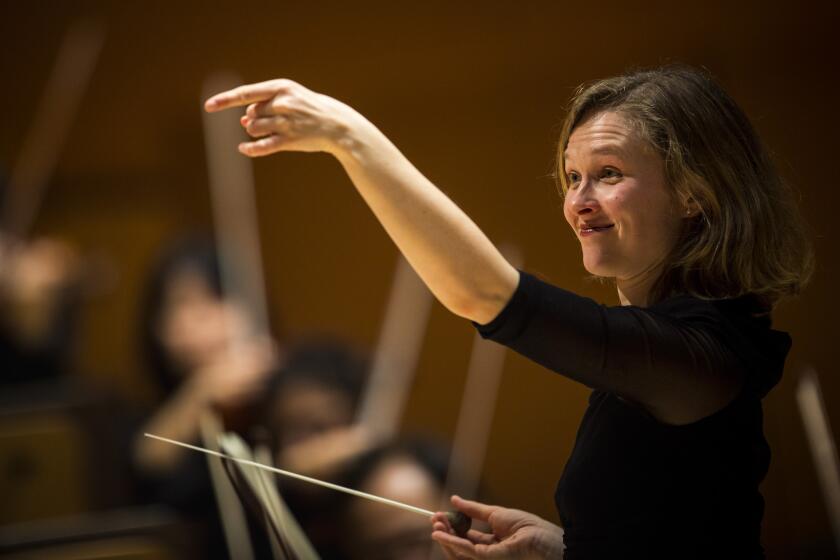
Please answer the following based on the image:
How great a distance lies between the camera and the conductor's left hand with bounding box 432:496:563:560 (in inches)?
35.6

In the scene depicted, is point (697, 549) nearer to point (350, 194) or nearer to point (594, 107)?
point (594, 107)

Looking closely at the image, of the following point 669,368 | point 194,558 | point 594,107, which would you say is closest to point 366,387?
point 194,558

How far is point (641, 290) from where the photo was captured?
34.7 inches

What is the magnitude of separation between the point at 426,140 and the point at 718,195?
42.7 inches

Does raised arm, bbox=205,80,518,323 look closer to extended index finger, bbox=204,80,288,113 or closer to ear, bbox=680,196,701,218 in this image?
extended index finger, bbox=204,80,288,113

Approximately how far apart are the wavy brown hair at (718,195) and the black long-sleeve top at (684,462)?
0.03 m

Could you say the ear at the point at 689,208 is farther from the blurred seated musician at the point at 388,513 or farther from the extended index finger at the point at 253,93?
the blurred seated musician at the point at 388,513

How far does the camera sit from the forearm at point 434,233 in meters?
0.68

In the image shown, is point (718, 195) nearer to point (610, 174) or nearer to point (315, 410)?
point (610, 174)

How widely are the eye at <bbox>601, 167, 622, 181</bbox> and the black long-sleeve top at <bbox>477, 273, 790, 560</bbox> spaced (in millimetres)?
123

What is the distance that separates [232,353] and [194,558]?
1.40ft

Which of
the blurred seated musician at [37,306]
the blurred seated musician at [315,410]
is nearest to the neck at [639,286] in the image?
the blurred seated musician at [315,410]

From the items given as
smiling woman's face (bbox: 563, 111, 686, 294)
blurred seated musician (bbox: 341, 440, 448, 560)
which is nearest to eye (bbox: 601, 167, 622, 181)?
smiling woman's face (bbox: 563, 111, 686, 294)

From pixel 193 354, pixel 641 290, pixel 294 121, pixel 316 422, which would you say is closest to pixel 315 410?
pixel 316 422
